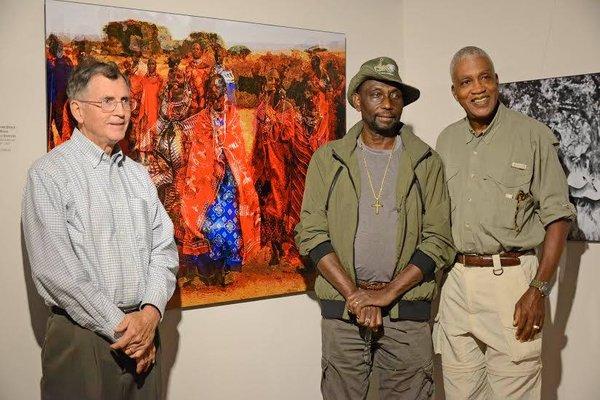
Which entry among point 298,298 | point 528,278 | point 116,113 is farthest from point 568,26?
point 116,113

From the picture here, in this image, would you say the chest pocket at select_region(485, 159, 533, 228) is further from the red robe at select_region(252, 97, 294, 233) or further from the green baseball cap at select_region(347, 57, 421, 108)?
the red robe at select_region(252, 97, 294, 233)

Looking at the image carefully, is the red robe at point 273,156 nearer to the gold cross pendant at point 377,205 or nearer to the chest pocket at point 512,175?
the gold cross pendant at point 377,205

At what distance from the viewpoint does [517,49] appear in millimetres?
3008

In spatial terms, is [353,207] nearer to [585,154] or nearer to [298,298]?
[298,298]

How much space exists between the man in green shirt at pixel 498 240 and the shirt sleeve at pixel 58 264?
1.49 m

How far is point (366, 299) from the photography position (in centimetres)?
239

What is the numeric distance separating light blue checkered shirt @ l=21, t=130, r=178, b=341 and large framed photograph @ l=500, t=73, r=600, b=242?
197 cm

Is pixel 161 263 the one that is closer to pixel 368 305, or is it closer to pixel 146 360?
pixel 146 360

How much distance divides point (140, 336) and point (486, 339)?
1.44 meters

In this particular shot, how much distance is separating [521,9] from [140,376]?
259 centimetres

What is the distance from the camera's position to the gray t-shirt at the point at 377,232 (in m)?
2.47

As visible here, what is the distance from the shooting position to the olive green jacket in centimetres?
246

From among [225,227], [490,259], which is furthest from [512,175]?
[225,227]

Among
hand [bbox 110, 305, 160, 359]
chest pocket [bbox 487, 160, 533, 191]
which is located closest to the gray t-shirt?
chest pocket [bbox 487, 160, 533, 191]
